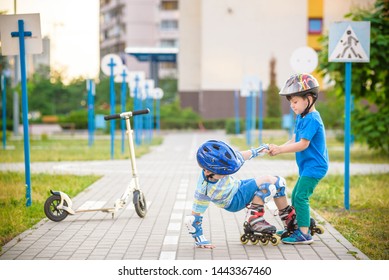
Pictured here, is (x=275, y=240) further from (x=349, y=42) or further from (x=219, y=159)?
(x=349, y=42)

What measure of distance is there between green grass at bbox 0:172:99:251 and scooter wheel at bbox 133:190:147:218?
103cm

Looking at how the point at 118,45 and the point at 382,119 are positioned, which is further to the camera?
the point at 118,45

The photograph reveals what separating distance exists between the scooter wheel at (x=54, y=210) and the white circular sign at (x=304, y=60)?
5326 mm

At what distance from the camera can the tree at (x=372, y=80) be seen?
1655 centimetres

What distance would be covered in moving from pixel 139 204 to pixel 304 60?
4.95 m

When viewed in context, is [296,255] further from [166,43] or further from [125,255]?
[166,43]

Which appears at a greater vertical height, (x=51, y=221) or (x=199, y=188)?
(x=199, y=188)

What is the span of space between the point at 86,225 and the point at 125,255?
1957 millimetres

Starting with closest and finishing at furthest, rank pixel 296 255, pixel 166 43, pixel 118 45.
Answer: pixel 296 255 → pixel 118 45 → pixel 166 43

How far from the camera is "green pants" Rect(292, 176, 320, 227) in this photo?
6.79 m

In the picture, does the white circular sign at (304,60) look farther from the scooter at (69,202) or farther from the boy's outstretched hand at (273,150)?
the boy's outstretched hand at (273,150)
